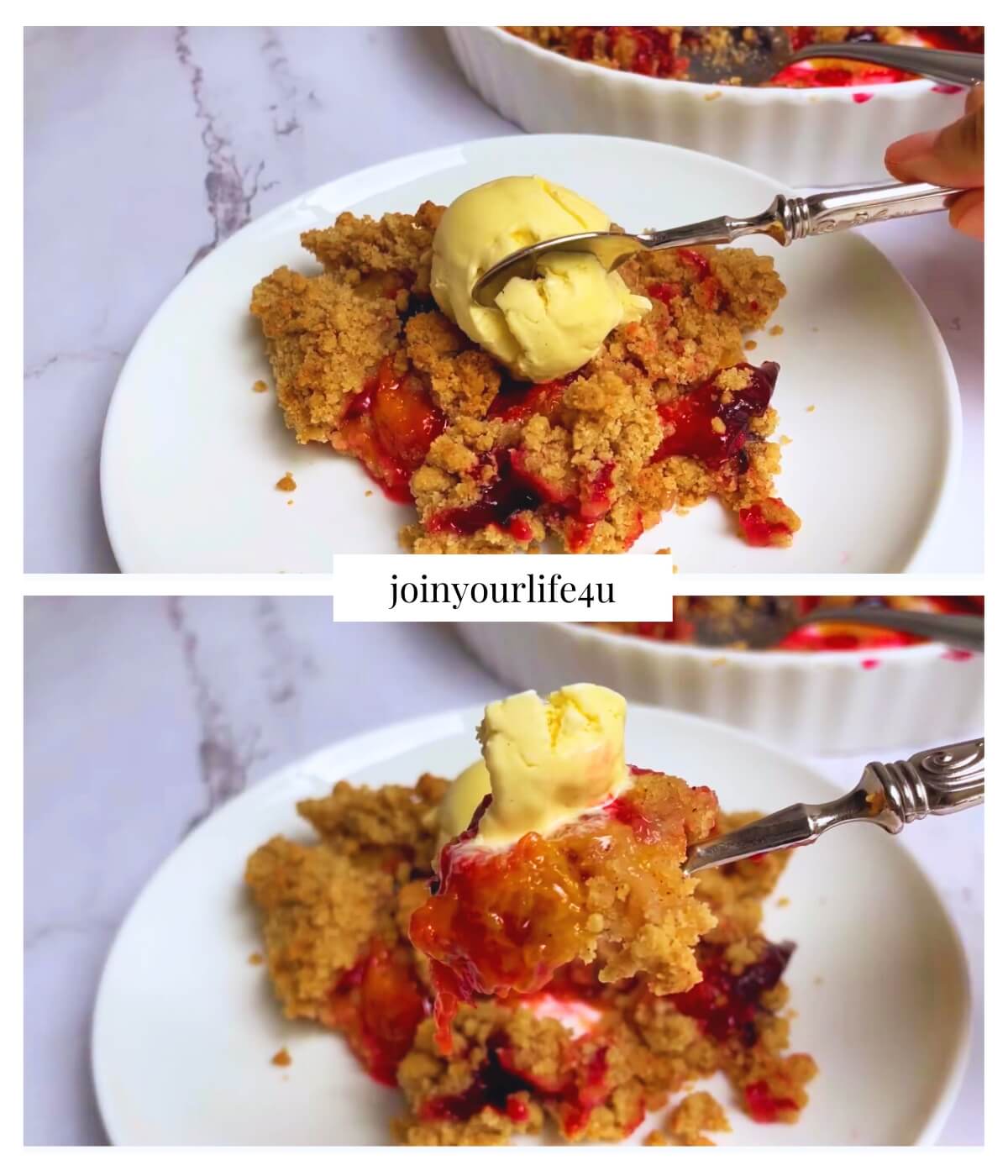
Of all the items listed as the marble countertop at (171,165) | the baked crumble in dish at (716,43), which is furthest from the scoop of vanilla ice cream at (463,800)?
the baked crumble in dish at (716,43)

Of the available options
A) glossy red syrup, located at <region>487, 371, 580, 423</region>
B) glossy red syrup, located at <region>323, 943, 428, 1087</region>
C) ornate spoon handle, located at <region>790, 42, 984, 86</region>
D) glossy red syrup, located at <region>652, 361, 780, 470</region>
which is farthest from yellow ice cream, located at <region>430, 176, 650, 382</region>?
glossy red syrup, located at <region>323, 943, 428, 1087</region>

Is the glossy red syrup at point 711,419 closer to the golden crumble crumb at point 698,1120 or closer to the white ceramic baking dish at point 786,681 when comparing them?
the white ceramic baking dish at point 786,681

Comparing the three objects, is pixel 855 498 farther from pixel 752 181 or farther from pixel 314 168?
pixel 314 168

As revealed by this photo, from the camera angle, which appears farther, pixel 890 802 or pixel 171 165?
pixel 171 165

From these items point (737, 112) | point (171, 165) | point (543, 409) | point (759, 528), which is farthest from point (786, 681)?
point (171, 165)

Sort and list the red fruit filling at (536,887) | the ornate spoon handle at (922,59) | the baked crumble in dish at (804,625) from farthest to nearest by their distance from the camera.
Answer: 1. the baked crumble in dish at (804,625)
2. the ornate spoon handle at (922,59)
3. the red fruit filling at (536,887)

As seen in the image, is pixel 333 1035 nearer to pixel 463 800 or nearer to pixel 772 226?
pixel 463 800

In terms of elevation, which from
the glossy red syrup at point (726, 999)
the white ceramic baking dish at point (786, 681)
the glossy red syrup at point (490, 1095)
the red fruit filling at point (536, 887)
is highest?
the red fruit filling at point (536, 887)
